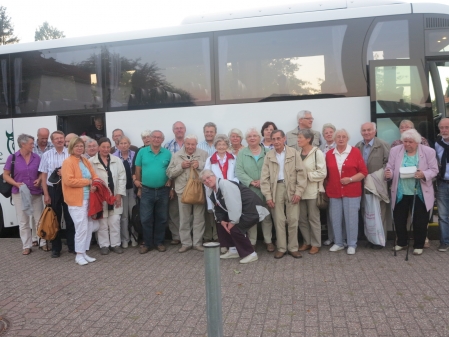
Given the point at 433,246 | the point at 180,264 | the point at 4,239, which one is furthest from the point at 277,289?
the point at 4,239

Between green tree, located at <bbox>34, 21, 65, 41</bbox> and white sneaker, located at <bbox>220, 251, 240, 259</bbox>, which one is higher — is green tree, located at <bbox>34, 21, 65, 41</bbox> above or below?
above

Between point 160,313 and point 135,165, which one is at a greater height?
point 135,165

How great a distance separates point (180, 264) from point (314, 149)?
2642 millimetres

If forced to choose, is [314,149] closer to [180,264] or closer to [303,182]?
[303,182]

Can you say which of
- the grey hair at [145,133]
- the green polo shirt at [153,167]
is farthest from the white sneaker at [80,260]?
the grey hair at [145,133]

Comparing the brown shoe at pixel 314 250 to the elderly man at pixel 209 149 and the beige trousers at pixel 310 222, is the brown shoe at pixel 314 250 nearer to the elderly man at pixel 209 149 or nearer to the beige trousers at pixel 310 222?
the beige trousers at pixel 310 222

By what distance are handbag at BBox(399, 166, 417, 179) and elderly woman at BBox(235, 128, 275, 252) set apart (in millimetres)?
2028

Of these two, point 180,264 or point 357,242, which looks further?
point 357,242

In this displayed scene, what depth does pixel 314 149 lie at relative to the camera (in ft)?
21.0

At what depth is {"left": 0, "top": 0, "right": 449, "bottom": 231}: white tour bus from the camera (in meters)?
6.64

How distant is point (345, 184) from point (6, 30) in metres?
59.7

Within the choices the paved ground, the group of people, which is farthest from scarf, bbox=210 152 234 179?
the paved ground

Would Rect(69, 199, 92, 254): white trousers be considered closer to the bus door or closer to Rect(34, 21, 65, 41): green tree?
the bus door

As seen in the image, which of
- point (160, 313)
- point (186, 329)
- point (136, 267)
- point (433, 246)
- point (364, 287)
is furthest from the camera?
point (433, 246)
